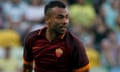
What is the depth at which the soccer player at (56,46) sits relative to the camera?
16.3 ft

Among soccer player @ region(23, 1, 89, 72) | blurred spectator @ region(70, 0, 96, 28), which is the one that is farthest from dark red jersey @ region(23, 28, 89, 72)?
blurred spectator @ region(70, 0, 96, 28)

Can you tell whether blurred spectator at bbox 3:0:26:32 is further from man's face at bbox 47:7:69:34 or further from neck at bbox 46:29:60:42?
man's face at bbox 47:7:69:34

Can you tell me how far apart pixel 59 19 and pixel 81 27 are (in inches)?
211

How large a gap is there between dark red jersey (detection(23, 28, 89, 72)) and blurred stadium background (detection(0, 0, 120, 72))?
3.79 meters

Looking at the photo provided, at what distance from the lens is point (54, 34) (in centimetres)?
515

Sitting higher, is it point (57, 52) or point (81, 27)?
point (57, 52)

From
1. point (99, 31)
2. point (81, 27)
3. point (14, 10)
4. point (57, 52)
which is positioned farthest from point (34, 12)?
point (57, 52)

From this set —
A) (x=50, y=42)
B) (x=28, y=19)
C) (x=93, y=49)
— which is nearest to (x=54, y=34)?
(x=50, y=42)

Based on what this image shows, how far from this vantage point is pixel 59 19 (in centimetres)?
494

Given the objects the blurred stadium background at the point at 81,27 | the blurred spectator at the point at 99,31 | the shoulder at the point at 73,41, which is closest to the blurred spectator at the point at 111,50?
the blurred stadium background at the point at 81,27

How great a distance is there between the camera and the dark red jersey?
196 inches

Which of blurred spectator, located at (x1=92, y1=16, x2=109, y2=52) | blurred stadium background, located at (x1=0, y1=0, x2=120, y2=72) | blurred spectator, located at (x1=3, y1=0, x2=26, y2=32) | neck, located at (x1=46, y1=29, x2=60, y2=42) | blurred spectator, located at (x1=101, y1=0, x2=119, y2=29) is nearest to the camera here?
neck, located at (x1=46, y1=29, x2=60, y2=42)

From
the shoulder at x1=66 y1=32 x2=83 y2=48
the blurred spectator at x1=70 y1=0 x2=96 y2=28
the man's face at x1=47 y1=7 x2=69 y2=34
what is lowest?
the blurred spectator at x1=70 y1=0 x2=96 y2=28

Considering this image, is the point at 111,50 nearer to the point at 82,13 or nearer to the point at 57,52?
the point at 82,13
